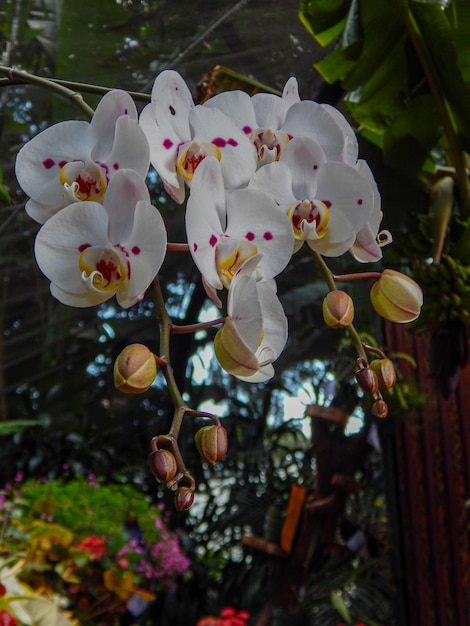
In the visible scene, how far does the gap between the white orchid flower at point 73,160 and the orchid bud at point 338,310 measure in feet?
0.34

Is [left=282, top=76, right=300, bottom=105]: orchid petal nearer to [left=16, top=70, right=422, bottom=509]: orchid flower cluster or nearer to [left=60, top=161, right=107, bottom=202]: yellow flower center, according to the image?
[left=16, top=70, right=422, bottom=509]: orchid flower cluster

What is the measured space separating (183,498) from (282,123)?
0.19 meters

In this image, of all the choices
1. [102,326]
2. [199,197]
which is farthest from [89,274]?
[102,326]

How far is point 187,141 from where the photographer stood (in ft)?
1.09

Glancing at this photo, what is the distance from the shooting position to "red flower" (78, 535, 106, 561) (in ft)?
5.56

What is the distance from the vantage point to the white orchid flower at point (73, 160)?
0.32m

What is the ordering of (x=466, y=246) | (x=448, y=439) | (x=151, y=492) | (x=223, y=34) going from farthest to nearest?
(x=151, y=492), (x=448, y=439), (x=223, y=34), (x=466, y=246)

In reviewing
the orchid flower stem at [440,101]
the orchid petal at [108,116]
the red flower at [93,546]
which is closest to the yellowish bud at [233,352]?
the orchid petal at [108,116]

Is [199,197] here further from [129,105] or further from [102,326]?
[102,326]

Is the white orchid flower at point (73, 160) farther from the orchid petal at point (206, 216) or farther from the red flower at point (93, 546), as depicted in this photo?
the red flower at point (93, 546)

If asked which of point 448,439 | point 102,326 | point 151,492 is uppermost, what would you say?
point 448,439

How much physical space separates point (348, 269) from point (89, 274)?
115 cm

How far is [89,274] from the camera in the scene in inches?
11.8

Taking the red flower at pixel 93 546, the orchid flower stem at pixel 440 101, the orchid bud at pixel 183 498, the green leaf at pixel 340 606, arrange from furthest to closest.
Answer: the green leaf at pixel 340 606, the red flower at pixel 93 546, the orchid flower stem at pixel 440 101, the orchid bud at pixel 183 498
